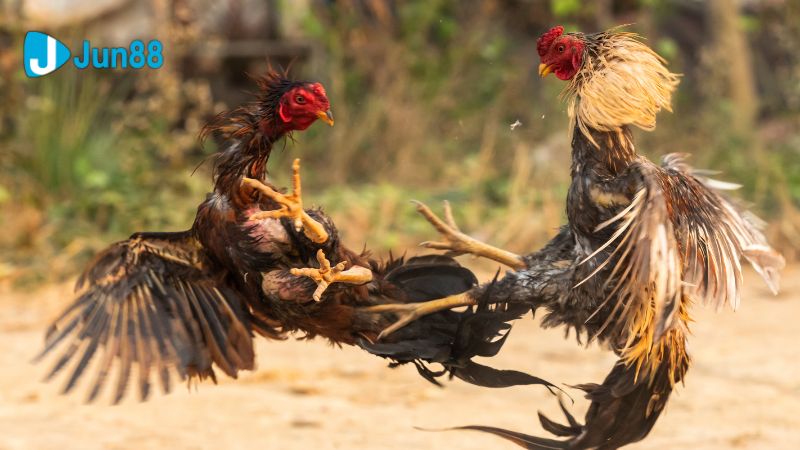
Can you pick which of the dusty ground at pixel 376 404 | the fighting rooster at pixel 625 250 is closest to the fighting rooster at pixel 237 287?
the fighting rooster at pixel 625 250

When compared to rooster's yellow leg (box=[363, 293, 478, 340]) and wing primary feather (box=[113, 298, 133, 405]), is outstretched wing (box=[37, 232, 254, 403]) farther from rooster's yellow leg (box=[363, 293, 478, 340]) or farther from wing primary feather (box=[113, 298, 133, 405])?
rooster's yellow leg (box=[363, 293, 478, 340])

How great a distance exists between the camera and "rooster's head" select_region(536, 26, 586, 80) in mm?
2898

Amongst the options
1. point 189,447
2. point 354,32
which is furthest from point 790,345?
point 354,32

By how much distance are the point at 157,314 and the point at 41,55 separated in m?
5.15

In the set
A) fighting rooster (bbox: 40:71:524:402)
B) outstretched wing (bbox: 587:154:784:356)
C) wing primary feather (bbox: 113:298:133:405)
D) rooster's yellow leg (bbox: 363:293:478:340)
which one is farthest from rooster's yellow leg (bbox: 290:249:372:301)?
outstretched wing (bbox: 587:154:784:356)

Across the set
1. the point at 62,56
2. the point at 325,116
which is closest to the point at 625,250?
the point at 325,116

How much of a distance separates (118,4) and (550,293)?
277 inches

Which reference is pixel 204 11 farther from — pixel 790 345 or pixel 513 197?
pixel 790 345

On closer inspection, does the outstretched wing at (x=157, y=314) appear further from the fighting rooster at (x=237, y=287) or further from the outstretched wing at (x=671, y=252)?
the outstretched wing at (x=671, y=252)

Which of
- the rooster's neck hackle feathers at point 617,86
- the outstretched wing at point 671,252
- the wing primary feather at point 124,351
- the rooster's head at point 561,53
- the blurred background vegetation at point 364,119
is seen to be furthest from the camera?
the blurred background vegetation at point 364,119

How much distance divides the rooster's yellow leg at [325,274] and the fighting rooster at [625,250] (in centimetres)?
20

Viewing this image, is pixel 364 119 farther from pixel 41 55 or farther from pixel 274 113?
pixel 274 113

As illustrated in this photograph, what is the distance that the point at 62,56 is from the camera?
7527 millimetres

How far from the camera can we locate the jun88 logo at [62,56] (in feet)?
24.6
